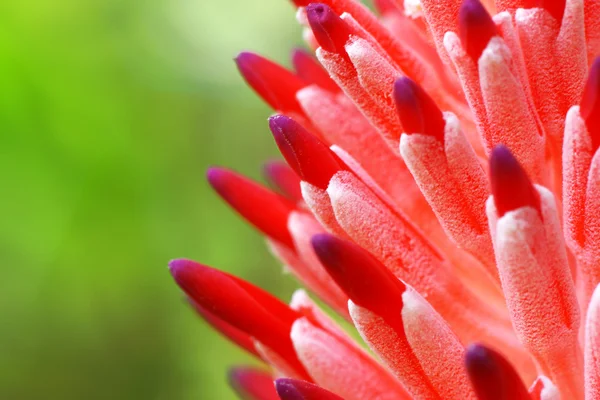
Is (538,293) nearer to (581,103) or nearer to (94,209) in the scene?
(581,103)

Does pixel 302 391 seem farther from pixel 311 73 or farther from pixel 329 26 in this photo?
pixel 311 73

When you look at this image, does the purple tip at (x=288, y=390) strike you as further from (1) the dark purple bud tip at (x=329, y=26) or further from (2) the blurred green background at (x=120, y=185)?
(2) the blurred green background at (x=120, y=185)

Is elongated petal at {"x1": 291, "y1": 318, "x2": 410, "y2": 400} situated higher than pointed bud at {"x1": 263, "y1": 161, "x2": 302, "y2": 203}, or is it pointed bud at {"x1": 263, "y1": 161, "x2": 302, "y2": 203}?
pointed bud at {"x1": 263, "y1": 161, "x2": 302, "y2": 203}

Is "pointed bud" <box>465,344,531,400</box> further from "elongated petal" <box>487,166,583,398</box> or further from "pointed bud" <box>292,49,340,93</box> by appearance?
"pointed bud" <box>292,49,340,93</box>

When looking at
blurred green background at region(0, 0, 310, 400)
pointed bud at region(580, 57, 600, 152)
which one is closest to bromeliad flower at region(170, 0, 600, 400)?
pointed bud at region(580, 57, 600, 152)

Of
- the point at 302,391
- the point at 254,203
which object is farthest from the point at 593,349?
the point at 254,203

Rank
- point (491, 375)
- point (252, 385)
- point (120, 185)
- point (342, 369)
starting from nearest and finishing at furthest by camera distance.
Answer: point (491, 375)
point (342, 369)
point (252, 385)
point (120, 185)

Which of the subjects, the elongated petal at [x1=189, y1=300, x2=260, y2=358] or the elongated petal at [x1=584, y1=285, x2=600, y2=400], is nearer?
the elongated petal at [x1=584, y1=285, x2=600, y2=400]
